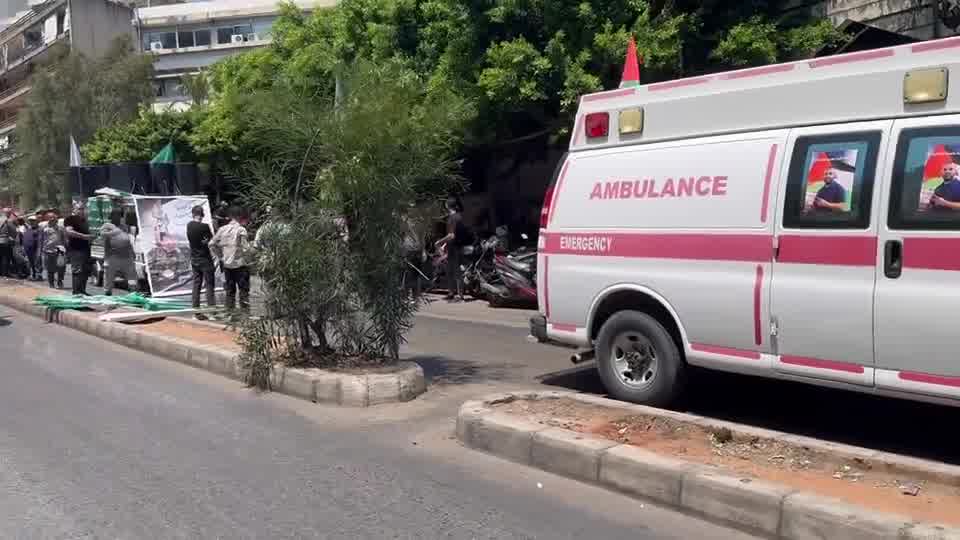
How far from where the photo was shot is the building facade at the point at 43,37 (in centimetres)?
4953

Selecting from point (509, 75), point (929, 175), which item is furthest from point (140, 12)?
point (929, 175)

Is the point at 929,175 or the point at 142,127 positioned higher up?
the point at 142,127

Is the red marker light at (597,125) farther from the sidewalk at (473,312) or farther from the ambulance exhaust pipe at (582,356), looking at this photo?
the sidewalk at (473,312)

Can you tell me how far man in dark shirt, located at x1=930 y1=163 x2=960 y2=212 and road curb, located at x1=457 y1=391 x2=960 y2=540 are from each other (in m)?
1.95

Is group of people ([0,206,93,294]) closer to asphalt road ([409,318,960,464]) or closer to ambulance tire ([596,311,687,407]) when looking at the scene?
asphalt road ([409,318,960,464])

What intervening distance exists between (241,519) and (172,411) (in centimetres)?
290

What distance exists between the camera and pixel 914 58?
5301 mm

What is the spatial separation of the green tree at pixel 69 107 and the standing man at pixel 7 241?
17083mm

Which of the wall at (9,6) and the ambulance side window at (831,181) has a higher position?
the wall at (9,6)

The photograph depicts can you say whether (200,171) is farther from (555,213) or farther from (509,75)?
(555,213)

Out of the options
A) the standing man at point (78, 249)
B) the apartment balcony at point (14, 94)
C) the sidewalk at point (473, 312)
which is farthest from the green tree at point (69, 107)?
the sidewalk at point (473, 312)

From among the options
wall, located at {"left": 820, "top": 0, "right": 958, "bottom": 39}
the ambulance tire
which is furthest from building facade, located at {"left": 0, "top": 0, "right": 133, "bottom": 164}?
the ambulance tire

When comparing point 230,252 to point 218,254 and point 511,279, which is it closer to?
point 218,254

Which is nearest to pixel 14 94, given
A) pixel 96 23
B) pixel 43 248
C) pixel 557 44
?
pixel 96 23
